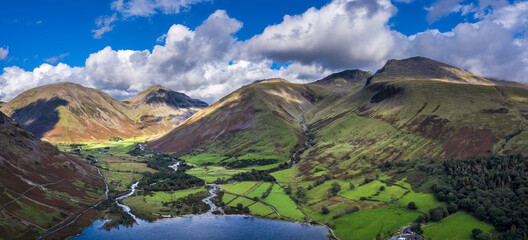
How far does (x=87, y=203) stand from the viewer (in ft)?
502

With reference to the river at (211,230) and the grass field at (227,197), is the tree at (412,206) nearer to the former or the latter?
the river at (211,230)

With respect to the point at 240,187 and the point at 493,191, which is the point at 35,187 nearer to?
the point at 240,187

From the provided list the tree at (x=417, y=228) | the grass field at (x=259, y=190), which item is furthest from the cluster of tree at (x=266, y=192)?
the tree at (x=417, y=228)

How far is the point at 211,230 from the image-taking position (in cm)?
13012

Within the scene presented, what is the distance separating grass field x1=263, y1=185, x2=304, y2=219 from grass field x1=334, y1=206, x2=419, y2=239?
72.2 ft

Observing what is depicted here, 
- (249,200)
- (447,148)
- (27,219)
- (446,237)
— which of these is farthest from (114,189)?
(447,148)

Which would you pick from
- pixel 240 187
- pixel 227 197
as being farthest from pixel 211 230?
pixel 240 187

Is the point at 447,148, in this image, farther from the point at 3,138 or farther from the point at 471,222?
the point at 3,138

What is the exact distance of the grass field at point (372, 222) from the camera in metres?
113

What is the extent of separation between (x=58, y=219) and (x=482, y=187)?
17437cm

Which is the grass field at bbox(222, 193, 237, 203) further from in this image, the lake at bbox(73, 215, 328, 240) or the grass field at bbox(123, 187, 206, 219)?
the lake at bbox(73, 215, 328, 240)

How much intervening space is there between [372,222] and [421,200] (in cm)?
2459

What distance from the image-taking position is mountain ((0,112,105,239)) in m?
114

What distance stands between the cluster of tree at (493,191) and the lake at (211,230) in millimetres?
53519
